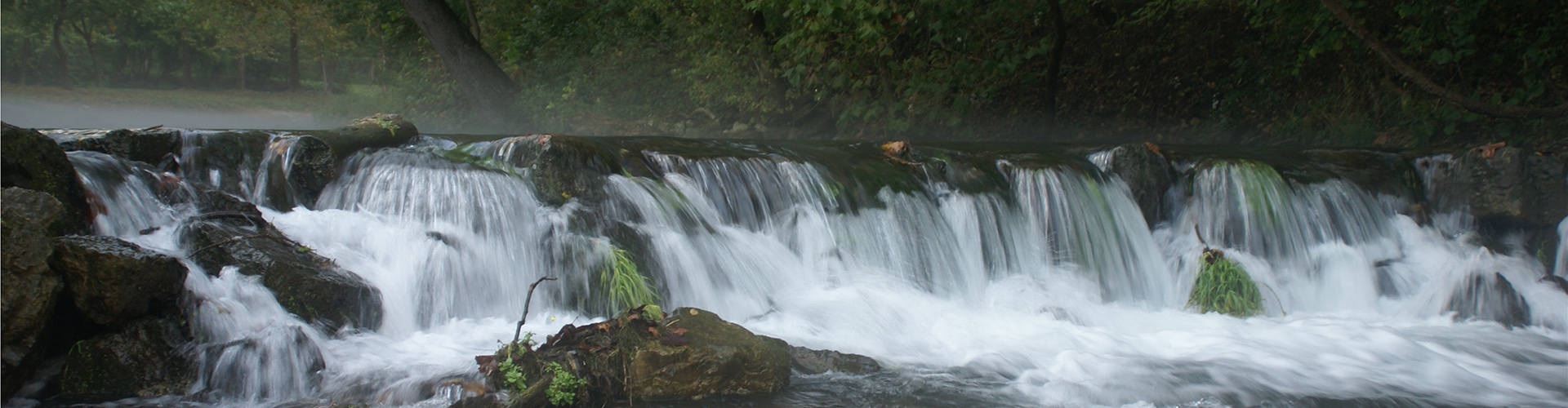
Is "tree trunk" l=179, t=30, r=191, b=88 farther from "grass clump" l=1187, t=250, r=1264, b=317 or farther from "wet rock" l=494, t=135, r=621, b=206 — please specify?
"grass clump" l=1187, t=250, r=1264, b=317

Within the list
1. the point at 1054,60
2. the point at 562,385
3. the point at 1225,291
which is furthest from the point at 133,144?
the point at 1054,60

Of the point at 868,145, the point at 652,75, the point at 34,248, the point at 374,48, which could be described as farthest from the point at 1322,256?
the point at 374,48

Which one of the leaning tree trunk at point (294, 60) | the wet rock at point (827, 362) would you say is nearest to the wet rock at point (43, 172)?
the wet rock at point (827, 362)

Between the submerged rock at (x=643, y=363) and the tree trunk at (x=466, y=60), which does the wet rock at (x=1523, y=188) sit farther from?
the tree trunk at (x=466, y=60)

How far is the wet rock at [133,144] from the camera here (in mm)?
5703

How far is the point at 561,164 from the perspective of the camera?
6.44 m

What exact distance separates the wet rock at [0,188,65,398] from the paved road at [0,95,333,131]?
22870 millimetres

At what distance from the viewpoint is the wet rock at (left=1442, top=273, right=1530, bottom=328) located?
6.66 meters

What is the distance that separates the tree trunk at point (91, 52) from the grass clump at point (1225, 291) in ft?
119

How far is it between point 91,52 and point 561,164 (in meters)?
33.8

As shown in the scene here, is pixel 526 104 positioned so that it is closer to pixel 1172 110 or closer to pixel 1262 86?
pixel 1172 110

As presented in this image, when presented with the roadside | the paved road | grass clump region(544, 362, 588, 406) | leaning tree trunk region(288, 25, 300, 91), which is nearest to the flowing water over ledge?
grass clump region(544, 362, 588, 406)

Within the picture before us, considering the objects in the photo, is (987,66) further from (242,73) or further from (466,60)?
(242,73)

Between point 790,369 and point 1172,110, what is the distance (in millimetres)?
10543
